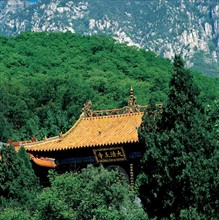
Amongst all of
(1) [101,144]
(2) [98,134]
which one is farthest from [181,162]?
(2) [98,134]

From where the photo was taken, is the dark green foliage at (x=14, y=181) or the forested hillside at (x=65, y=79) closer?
the dark green foliage at (x=14, y=181)

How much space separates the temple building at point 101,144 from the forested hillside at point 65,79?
21.5 meters

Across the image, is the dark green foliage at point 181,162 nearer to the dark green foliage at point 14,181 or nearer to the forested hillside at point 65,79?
Answer: the dark green foliage at point 14,181

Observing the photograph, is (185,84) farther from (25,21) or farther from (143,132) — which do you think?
(25,21)

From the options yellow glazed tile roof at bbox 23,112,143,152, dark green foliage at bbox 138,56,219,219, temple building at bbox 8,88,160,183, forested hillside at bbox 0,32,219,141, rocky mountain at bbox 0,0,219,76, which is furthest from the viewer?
rocky mountain at bbox 0,0,219,76

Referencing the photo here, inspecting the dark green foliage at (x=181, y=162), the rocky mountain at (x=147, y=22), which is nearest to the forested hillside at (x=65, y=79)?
the dark green foliage at (x=181, y=162)

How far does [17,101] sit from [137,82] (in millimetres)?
21723

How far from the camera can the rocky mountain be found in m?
166

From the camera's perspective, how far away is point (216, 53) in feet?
538

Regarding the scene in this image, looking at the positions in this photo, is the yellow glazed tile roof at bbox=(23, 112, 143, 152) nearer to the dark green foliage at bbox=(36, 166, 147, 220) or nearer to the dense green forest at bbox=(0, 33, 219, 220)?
the dense green forest at bbox=(0, 33, 219, 220)

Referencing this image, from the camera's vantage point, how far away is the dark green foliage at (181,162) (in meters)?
16.3

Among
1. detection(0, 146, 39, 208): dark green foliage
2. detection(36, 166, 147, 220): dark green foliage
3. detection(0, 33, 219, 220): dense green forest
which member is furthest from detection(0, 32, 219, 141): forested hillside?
detection(36, 166, 147, 220): dark green foliage

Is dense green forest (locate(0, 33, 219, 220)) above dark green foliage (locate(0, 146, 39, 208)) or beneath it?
above

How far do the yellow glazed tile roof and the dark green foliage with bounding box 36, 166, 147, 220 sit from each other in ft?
Answer: 18.5
